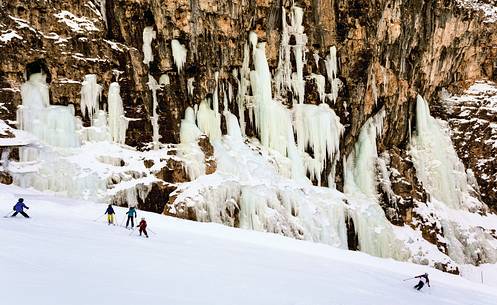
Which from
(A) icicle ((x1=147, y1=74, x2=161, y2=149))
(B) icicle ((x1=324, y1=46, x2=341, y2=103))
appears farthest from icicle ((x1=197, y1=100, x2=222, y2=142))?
(B) icicle ((x1=324, y1=46, x2=341, y2=103))

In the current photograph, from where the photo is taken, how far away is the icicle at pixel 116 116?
1081 inches

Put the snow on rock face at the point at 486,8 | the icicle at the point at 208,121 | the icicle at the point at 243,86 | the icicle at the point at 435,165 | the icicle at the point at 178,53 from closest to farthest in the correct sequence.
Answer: the icicle at the point at 178,53 → the icicle at the point at 208,121 → the icicle at the point at 243,86 → the icicle at the point at 435,165 → the snow on rock face at the point at 486,8

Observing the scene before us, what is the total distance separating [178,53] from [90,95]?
18.1ft

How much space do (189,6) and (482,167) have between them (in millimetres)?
25882

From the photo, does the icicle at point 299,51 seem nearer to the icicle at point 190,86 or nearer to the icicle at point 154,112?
the icicle at point 190,86

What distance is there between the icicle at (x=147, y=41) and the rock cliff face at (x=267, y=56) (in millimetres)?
59

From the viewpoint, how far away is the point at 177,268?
12984 mm

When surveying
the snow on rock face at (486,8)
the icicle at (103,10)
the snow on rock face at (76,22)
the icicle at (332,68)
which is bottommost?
the icicle at (332,68)

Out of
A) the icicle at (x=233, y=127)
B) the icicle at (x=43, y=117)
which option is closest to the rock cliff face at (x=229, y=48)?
the icicle at (x=43, y=117)

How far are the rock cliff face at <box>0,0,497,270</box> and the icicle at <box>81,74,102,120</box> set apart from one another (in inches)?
13.9

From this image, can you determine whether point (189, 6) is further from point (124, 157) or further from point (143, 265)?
point (143, 265)

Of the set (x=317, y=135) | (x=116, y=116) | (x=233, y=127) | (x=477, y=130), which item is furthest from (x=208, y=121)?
(x=477, y=130)

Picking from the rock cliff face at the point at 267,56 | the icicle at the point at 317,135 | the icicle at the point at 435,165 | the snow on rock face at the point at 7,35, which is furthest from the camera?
the icicle at the point at 435,165

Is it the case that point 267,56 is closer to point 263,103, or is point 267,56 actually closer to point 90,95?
point 263,103
